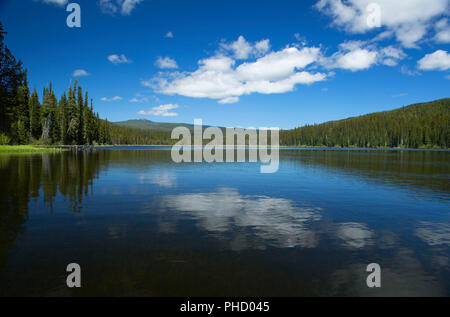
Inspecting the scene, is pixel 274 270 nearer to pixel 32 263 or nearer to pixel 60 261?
pixel 60 261

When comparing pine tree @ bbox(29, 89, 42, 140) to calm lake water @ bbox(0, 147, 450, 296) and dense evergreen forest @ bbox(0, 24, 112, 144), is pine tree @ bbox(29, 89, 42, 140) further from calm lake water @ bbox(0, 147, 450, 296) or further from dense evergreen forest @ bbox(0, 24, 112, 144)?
calm lake water @ bbox(0, 147, 450, 296)

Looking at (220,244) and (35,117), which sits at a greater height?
(35,117)

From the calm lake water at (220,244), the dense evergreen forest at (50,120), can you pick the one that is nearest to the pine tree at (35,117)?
the dense evergreen forest at (50,120)

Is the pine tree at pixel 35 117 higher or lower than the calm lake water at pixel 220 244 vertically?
higher

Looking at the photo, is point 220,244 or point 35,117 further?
point 35,117

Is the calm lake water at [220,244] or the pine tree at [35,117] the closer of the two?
the calm lake water at [220,244]

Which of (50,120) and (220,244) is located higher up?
(50,120)

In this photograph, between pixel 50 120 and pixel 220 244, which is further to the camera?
pixel 50 120

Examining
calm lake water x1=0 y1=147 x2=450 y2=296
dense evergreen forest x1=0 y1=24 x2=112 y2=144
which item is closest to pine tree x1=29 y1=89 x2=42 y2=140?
dense evergreen forest x1=0 y1=24 x2=112 y2=144

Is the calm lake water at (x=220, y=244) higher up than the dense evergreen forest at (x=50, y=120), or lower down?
lower down

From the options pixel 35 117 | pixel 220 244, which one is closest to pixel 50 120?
pixel 35 117

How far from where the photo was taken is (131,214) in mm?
13516

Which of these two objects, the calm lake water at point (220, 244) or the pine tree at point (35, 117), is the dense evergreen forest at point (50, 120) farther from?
the calm lake water at point (220, 244)

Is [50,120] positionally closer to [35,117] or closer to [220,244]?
[35,117]
